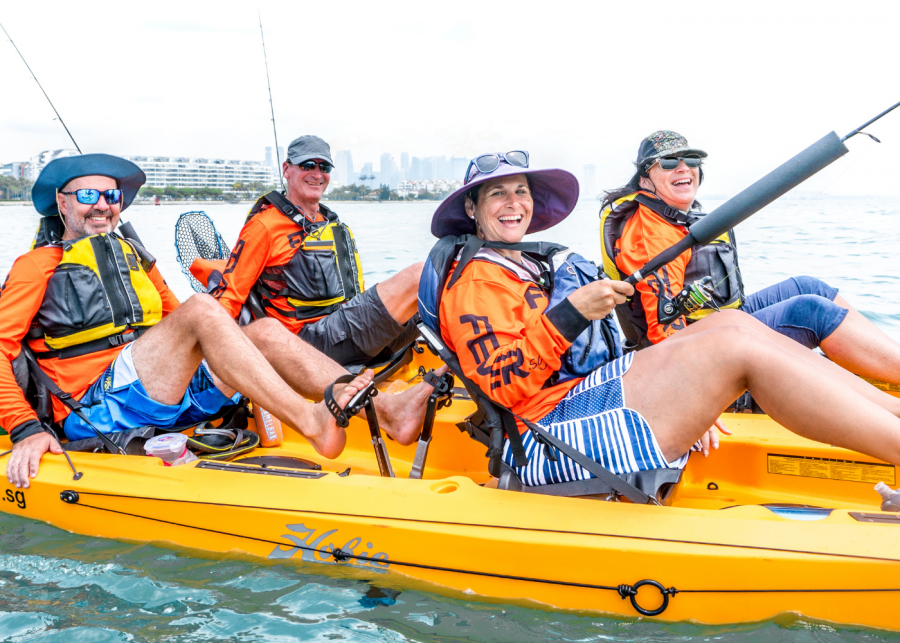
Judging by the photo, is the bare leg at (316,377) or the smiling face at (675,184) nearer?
the bare leg at (316,377)

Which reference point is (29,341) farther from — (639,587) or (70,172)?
(639,587)

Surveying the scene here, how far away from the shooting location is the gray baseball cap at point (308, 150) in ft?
12.8

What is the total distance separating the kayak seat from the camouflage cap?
1564mm

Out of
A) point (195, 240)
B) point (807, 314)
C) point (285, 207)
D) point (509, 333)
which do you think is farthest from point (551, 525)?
point (195, 240)

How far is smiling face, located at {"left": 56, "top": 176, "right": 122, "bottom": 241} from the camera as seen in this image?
3.16m

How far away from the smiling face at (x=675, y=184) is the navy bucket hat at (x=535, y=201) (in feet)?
2.54

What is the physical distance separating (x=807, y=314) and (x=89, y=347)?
3237 millimetres

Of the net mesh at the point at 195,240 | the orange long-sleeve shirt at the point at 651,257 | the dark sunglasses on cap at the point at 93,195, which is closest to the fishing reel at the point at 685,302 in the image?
the orange long-sleeve shirt at the point at 651,257

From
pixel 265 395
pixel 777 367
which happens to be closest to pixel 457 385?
pixel 265 395

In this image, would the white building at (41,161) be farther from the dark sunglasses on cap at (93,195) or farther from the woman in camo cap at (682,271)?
the woman in camo cap at (682,271)

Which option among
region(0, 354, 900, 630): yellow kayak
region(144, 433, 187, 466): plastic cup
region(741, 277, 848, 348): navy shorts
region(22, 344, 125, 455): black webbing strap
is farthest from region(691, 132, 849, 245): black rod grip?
region(22, 344, 125, 455): black webbing strap

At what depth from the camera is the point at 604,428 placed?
213cm

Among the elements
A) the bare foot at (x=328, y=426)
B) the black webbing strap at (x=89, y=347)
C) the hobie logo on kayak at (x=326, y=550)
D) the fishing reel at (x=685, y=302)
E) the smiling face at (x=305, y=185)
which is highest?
the smiling face at (x=305, y=185)

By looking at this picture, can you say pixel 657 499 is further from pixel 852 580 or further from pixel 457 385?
pixel 457 385
